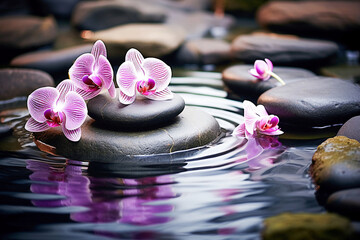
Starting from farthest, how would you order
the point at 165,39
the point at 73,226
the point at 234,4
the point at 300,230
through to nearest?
the point at 234,4 < the point at 165,39 < the point at 73,226 < the point at 300,230

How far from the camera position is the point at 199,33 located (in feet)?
21.0

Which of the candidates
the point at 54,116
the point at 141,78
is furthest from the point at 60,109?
the point at 141,78

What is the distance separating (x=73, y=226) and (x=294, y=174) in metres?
1.15

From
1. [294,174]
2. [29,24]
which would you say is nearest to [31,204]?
[294,174]

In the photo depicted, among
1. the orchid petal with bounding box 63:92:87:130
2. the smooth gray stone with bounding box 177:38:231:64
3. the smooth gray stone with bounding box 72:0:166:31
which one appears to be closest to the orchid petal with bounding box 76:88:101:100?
the orchid petal with bounding box 63:92:87:130

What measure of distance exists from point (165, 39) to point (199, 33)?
1792 mm

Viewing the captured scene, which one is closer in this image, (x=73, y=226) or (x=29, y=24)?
(x=73, y=226)

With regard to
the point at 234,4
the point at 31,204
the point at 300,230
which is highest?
the point at 234,4

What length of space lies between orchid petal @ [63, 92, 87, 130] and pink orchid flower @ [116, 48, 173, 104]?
0.22m

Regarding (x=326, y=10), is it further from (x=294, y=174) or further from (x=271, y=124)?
(x=294, y=174)

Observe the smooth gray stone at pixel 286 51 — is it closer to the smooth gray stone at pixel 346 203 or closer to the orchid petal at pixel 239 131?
the orchid petal at pixel 239 131

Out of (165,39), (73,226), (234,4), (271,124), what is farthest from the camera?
(234,4)

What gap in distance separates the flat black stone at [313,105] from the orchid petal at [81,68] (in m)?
1.27

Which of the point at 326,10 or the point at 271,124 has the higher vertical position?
the point at 326,10
